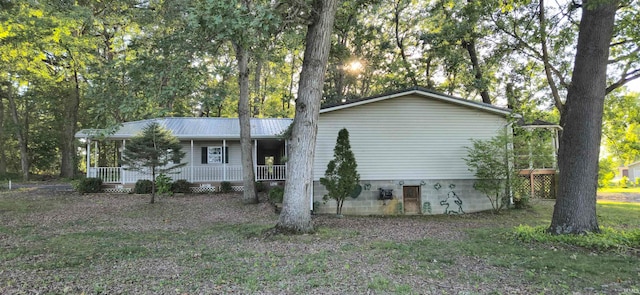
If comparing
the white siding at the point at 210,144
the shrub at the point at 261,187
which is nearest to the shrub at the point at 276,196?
the shrub at the point at 261,187

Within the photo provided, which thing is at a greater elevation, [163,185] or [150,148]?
[150,148]

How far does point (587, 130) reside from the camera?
6426mm

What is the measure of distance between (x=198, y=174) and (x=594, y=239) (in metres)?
15.5

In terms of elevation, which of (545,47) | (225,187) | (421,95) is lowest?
(225,187)

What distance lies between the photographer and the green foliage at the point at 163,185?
49.7ft

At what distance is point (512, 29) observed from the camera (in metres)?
10.8

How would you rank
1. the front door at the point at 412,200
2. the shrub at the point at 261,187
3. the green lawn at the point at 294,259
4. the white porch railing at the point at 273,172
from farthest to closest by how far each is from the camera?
the white porch railing at the point at 273,172, the shrub at the point at 261,187, the front door at the point at 412,200, the green lawn at the point at 294,259

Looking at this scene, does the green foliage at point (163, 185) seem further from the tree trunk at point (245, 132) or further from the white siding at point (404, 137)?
the white siding at point (404, 137)

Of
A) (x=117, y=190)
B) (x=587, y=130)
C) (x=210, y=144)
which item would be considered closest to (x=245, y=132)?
(x=210, y=144)

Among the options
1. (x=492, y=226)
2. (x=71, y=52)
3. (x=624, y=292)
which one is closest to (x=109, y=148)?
(x=71, y=52)

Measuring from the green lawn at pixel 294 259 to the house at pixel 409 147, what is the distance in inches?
70.1

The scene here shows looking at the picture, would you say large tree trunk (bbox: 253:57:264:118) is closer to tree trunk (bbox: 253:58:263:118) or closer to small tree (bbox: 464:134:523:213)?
tree trunk (bbox: 253:58:263:118)

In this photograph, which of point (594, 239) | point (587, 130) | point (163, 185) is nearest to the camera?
point (594, 239)

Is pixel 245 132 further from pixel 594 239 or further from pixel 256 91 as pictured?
pixel 256 91
